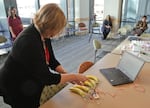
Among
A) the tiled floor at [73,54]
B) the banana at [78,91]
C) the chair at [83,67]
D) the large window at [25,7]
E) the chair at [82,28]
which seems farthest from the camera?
the chair at [82,28]

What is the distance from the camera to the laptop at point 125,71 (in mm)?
1578

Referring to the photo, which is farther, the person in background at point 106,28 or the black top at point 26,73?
the person in background at point 106,28

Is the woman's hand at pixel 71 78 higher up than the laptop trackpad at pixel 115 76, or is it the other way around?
the woman's hand at pixel 71 78

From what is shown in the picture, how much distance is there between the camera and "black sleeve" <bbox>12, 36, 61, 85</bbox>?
109 cm

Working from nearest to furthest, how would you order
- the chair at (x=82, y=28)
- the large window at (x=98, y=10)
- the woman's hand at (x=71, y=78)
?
the woman's hand at (x=71, y=78) < the chair at (x=82, y=28) < the large window at (x=98, y=10)

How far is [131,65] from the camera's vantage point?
1.65m

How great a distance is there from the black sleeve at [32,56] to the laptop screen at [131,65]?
860 mm

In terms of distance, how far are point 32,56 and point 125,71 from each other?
1.03m

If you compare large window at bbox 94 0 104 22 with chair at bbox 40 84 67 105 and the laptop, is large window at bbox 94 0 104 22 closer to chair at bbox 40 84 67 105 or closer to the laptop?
the laptop

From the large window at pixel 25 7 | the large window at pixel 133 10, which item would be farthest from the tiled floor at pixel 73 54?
the large window at pixel 133 10

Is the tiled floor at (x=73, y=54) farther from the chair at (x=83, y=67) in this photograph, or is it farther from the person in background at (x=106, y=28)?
the chair at (x=83, y=67)

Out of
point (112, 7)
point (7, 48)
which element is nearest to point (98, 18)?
point (112, 7)

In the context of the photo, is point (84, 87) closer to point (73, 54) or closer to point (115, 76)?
point (115, 76)

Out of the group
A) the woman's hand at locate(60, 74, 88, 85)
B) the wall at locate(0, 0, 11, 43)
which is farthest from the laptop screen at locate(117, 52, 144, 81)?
the wall at locate(0, 0, 11, 43)
